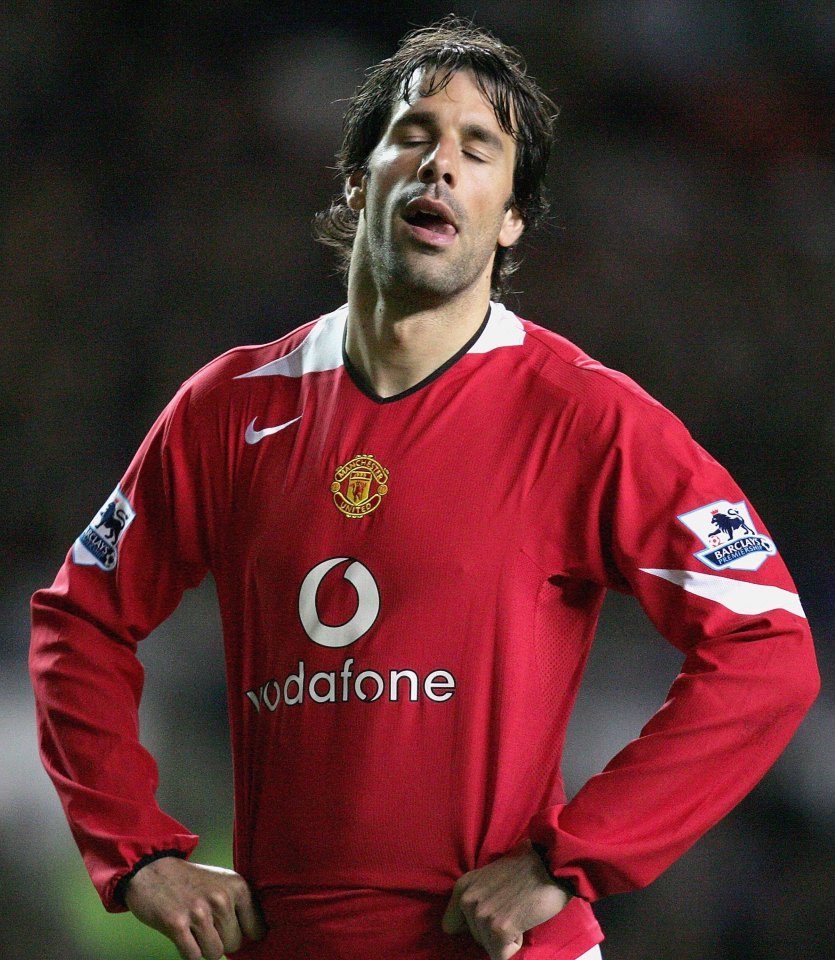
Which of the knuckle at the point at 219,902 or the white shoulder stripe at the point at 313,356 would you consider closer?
the knuckle at the point at 219,902

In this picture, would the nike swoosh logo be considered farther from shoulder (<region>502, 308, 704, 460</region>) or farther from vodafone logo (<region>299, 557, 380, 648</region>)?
shoulder (<region>502, 308, 704, 460</region>)

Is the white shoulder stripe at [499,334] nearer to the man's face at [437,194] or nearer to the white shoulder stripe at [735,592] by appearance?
the man's face at [437,194]

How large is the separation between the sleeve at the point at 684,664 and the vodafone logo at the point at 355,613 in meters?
0.30

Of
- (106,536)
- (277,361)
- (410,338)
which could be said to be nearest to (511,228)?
(410,338)

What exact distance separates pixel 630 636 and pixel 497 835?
2.21 metres

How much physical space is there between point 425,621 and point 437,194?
22.9 inches

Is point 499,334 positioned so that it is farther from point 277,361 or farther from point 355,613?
point 355,613

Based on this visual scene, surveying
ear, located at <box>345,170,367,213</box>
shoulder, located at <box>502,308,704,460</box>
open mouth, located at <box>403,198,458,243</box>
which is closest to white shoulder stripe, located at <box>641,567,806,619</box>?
shoulder, located at <box>502,308,704,460</box>

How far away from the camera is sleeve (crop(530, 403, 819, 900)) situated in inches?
62.3

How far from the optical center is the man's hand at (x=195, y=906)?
1.70m

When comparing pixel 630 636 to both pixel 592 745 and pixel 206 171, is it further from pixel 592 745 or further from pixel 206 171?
pixel 206 171

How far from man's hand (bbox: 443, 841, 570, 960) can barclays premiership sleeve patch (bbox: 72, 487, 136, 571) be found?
69 centimetres

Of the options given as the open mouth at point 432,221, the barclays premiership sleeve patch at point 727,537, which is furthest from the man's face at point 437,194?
the barclays premiership sleeve patch at point 727,537

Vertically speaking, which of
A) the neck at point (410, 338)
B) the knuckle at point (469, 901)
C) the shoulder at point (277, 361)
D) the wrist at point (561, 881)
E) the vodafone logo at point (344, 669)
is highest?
the neck at point (410, 338)
